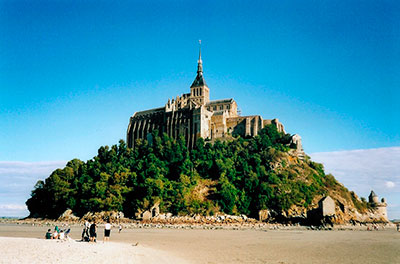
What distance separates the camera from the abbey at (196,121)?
245 feet

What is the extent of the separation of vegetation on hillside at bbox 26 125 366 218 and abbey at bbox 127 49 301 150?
323cm

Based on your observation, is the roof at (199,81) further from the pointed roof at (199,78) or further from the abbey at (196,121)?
the abbey at (196,121)

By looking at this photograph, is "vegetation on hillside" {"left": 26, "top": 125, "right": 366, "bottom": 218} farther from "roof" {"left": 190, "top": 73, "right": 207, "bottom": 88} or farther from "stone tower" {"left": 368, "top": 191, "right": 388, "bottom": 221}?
"roof" {"left": 190, "top": 73, "right": 207, "bottom": 88}

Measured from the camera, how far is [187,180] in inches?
2362

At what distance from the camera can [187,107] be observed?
79438mm

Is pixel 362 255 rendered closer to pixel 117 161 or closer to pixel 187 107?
pixel 117 161

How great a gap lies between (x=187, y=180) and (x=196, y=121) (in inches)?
705

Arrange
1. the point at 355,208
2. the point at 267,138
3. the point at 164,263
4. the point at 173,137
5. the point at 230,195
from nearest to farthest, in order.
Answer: the point at 164,263 < the point at 230,195 < the point at 355,208 < the point at 267,138 < the point at 173,137

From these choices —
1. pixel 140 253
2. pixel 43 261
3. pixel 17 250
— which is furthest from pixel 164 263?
pixel 17 250

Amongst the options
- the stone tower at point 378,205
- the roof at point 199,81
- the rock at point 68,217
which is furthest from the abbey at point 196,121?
the rock at point 68,217

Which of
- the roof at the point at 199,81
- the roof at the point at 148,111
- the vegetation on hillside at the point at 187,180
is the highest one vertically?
the roof at the point at 199,81

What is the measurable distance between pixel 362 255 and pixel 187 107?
61.0 metres

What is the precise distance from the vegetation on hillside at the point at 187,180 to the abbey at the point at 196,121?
10.6ft

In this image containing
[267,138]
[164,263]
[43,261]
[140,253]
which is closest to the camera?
[43,261]
